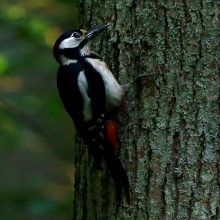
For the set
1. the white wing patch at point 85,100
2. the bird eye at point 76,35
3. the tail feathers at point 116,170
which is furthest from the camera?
the bird eye at point 76,35

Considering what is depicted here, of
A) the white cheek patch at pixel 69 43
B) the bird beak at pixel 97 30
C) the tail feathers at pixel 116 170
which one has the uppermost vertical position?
the white cheek patch at pixel 69 43

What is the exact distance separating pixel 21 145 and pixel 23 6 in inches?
50.1

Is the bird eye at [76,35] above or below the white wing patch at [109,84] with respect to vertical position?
above

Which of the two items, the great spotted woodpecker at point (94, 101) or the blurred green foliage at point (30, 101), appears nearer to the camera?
the great spotted woodpecker at point (94, 101)

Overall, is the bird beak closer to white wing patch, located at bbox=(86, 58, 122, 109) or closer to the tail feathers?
white wing patch, located at bbox=(86, 58, 122, 109)

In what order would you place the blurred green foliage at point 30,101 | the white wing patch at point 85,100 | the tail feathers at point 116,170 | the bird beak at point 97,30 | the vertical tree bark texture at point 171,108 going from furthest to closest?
the blurred green foliage at point 30,101 → the white wing patch at point 85,100 → the bird beak at point 97,30 → the tail feathers at point 116,170 → the vertical tree bark texture at point 171,108

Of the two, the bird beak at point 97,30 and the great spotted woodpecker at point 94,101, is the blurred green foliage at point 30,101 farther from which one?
the bird beak at point 97,30

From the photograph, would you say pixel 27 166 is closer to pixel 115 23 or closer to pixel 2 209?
pixel 2 209

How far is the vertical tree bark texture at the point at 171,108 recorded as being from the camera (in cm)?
334

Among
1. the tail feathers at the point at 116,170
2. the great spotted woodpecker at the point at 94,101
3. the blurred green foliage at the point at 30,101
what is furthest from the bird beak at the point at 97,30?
the blurred green foliage at the point at 30,101

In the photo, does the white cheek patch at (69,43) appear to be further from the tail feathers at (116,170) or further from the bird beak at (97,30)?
the tail feathers at (116,170)

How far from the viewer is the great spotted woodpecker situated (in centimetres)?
350

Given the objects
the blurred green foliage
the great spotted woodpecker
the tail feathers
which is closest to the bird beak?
the great spotted woodpecker

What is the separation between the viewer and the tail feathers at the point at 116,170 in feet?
11.4
